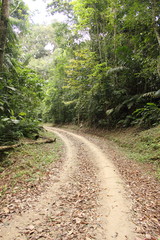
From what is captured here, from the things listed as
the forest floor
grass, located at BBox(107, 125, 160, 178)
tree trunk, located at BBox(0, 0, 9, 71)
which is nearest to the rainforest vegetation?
tree trunk, located at BBox(0, 0, 9, 71)

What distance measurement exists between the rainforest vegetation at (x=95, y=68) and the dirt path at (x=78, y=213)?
4.18 meters

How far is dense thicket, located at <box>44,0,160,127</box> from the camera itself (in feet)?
30.8

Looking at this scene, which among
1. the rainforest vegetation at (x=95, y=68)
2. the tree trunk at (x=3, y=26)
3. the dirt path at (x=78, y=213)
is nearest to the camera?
the dirt path at (x=78, y=213)

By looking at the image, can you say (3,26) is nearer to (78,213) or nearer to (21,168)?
(21,168)

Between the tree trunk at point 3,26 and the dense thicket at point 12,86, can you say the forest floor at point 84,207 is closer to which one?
the dense thicket at point 12,86

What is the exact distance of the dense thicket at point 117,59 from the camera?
9398 millimetres

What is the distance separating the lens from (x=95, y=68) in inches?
563

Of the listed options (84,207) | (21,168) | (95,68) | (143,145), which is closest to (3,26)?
(21,168)

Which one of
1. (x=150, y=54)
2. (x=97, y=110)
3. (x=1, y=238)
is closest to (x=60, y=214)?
(x=1, y=238)

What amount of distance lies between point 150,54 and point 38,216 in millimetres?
11669

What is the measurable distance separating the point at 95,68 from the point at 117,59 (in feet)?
8.04

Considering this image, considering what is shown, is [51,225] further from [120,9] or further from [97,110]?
[120,9]

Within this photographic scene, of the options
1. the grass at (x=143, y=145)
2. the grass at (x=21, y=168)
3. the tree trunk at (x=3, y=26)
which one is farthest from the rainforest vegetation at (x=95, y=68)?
the grass at (x=21, y=168)

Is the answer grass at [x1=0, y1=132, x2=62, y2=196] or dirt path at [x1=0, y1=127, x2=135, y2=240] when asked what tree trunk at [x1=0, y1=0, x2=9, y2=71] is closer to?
grass at [x1=0, y1=132, x2=62, y2=196]
